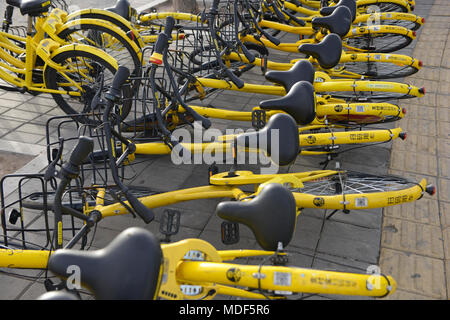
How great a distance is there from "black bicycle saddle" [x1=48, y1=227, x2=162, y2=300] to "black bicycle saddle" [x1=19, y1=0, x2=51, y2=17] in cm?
405

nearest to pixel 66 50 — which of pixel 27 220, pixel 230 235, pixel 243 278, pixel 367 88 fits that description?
pixel 27 220

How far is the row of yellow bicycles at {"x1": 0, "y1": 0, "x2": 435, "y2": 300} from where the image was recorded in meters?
2.25

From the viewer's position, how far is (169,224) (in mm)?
3068

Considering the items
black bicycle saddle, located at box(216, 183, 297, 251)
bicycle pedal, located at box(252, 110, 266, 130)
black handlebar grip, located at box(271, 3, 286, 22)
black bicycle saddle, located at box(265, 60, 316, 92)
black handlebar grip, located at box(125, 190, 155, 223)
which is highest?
black handlebar grip, located at box(271, 3, 286, 22)

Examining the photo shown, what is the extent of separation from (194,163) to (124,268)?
2810mm

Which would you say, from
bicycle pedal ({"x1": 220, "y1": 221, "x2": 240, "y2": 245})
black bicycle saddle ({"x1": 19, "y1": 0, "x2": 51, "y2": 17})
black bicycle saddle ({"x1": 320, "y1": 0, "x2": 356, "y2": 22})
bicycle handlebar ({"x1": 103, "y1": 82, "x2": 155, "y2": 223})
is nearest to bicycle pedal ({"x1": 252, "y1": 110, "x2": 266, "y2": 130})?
bicycle pedal ({"x1": 220, "y1": 221, "x2": 240, "y2": 245})

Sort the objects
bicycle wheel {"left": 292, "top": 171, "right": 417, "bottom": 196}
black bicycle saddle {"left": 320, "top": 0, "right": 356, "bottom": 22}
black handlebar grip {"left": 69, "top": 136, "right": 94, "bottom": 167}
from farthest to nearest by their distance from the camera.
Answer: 1. black bicycle saddle {"left": 320, "top": 0, "right": 356, "bottom": 22}
2. bicycle wheel {"left": 292, "top": 171, "right": 417, "bottom": 196}
3. black handlebar grip {"left": 69, "top": 136, "right": 94, "bottom": 167}

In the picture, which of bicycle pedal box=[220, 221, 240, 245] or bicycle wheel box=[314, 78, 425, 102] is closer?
bicycle pedal box=[220, 221, 240, 245]

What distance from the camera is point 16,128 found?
5.34 meters

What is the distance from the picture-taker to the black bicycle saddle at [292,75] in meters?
4.44

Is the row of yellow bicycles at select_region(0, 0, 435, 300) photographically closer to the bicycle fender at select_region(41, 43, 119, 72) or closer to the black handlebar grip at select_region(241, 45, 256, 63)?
the bicycle fender at select_region(41, 43, 119, 72)

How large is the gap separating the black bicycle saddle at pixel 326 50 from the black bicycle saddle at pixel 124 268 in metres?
3.72

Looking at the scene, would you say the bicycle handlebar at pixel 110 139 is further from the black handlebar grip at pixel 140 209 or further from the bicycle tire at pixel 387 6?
the bicycle tire at pixel 387 6

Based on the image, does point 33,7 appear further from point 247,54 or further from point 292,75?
point 292,75
